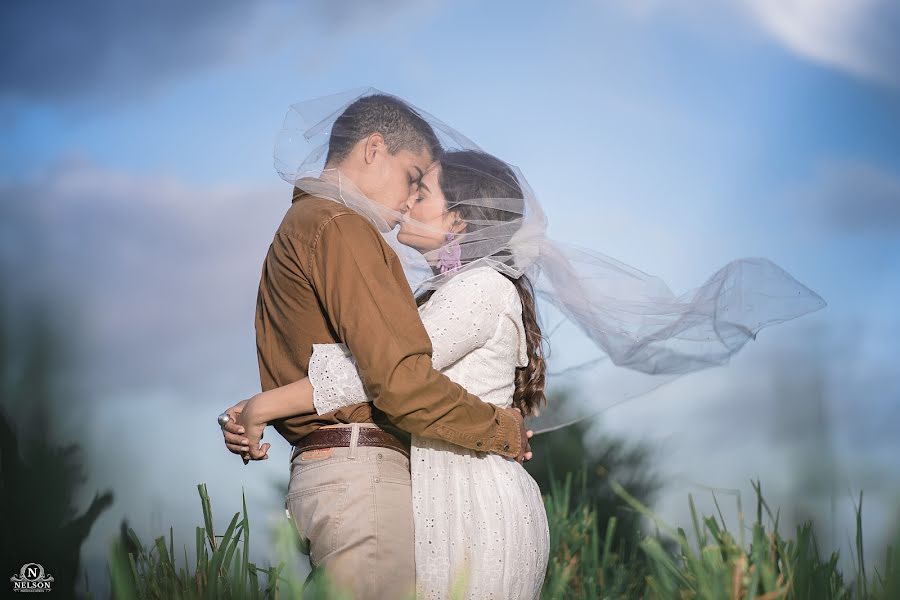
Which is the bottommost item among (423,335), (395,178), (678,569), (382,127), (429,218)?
(678,569)

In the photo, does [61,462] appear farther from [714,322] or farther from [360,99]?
[714,322]

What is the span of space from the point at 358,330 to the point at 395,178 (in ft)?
1.92

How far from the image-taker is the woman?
2293 mm

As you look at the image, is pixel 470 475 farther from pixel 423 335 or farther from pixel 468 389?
pixel 423 335

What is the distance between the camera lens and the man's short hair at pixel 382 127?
2.58 meters

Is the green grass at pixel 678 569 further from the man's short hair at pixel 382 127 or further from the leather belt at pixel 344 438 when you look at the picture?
the man's short hair at pixel 382 127

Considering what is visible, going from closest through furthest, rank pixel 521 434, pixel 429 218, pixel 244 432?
pixel 244 432
pixel 521 434
pixel 429 218

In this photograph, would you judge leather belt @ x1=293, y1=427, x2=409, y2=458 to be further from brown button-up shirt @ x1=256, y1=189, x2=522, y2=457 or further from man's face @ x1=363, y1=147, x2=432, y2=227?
man's face @ x1=363, y1=147, x2=432, y2=227

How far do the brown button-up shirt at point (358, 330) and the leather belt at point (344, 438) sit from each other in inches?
0.9

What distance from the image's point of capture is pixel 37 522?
11.2 feet

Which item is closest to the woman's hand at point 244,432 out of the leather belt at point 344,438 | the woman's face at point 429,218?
the leather belt at point 344,438

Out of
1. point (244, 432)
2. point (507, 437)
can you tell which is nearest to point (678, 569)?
point (507, 437)

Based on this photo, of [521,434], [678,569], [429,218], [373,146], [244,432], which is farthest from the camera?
[429,218]

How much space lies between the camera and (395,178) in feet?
8.46
